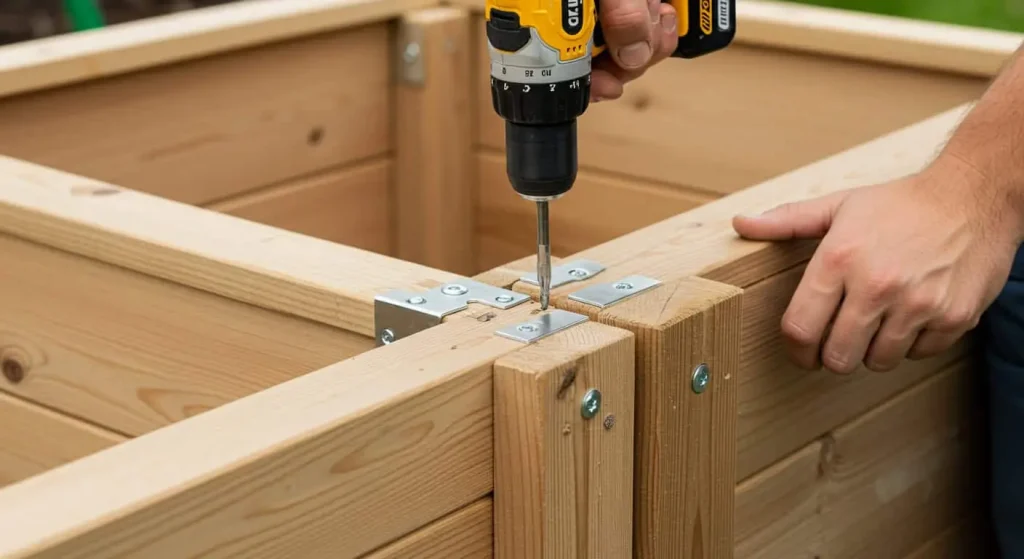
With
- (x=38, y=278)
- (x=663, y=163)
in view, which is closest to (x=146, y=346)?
(x=38, y=278)

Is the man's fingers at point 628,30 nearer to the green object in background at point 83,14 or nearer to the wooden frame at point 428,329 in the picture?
the wooden frame at point 428,329

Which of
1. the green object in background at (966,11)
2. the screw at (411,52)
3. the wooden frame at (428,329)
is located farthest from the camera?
the green object in background at (966,11)

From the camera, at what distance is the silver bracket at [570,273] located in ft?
3.28

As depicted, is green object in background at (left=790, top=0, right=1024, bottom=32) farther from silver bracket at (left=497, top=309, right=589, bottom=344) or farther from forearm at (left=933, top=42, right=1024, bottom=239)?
silver bracket at (left=497, top=309, right=589, bottom=344)

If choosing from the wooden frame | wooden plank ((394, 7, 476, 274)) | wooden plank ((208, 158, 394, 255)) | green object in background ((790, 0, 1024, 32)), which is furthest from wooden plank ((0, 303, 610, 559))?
green object in background ((790, 0, 1024, 32))

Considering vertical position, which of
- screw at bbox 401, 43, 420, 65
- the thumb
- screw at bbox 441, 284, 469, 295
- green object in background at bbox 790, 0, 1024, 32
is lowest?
green object in background at bbox 790, 0, 1024, 32

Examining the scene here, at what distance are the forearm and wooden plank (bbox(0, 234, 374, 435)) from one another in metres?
0.49

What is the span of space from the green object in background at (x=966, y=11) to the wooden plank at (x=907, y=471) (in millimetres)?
1358

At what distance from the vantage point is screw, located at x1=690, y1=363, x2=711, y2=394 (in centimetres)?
96

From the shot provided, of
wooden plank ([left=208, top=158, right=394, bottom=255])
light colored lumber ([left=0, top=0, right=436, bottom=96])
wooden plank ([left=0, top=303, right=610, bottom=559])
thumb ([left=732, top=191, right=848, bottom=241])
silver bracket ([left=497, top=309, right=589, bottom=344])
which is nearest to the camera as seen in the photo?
wooden plank ([left=0, top=303, right=610, bottom=559])

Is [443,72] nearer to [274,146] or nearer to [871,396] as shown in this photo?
[274,146]

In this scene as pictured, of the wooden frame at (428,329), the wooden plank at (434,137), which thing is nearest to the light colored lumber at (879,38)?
the wooden frame at (428,329)

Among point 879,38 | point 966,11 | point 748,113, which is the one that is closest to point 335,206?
point 748,113

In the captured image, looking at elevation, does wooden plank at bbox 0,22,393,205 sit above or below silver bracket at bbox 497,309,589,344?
below
